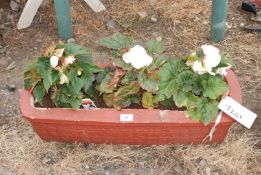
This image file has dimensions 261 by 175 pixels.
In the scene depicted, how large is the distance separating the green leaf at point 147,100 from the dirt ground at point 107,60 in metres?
0.37

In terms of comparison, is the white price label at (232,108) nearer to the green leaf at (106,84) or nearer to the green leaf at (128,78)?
the green leaf at (128,78)

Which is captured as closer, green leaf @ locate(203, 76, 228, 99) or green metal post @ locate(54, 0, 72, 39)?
green leaf @ locate(203, 76, 228, 99)

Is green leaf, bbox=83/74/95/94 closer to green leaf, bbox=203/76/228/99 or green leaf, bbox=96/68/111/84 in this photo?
green leaf, bbox=96/68/111/84

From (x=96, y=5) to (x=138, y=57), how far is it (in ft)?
4.83

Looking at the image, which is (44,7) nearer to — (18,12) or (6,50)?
(18,12)

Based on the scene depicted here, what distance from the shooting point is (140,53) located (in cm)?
261

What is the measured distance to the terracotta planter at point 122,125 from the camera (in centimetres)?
274

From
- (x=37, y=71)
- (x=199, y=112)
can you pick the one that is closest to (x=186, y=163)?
(x=199, y=112)

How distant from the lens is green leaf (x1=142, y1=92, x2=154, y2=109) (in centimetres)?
275

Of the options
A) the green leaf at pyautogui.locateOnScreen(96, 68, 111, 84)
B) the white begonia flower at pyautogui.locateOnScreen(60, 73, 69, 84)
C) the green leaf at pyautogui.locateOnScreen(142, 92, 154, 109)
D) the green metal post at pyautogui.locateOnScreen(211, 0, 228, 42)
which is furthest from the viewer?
the green metal post at pyautogui.locateOnScreen(211, 0, 228, 42)

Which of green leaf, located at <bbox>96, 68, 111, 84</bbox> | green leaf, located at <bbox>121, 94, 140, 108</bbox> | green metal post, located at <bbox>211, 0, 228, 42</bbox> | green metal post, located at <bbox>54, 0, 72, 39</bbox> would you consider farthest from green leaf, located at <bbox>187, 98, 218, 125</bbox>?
green metal post, located at <bbox>54, 0, 72, 39</bbox>

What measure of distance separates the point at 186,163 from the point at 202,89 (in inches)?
21.0

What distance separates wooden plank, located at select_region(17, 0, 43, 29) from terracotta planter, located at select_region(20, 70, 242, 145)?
1122 mm

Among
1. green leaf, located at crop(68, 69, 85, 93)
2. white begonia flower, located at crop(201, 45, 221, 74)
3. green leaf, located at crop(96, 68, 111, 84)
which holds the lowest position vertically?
green leaf, located at crop(96, 68, 111, 84)
